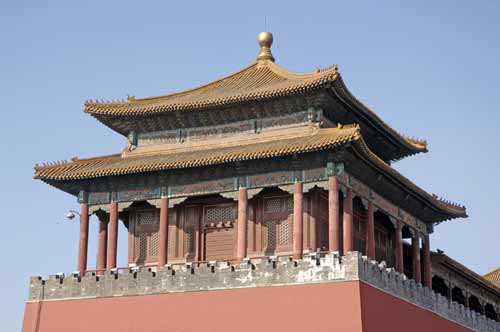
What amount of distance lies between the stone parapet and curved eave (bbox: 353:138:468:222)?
384cm

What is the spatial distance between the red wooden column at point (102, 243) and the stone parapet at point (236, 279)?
1721 mm

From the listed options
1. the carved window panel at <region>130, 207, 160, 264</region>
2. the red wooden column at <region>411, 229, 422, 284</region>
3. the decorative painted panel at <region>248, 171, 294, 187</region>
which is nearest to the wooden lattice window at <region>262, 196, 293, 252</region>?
the decorative painted panel at <region>248, 171, 294, 187</region>

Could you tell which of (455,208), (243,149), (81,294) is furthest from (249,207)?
(455,208)

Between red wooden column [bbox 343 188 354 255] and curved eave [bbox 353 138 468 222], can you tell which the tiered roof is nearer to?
curved eave [bbox 353 138 468 222]

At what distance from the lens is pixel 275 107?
35.2 meters

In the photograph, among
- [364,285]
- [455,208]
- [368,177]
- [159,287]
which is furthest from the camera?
[455,208]

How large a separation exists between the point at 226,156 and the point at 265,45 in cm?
707

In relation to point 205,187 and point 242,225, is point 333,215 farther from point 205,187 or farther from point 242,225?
point 205,187

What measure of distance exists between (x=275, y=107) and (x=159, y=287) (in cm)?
765

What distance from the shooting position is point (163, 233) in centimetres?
3462

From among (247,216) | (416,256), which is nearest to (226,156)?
(247,216)

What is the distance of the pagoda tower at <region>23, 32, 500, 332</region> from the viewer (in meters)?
30.8

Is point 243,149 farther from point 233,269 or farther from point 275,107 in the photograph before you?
point 233,269

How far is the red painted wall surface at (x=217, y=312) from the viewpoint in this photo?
29.6m
